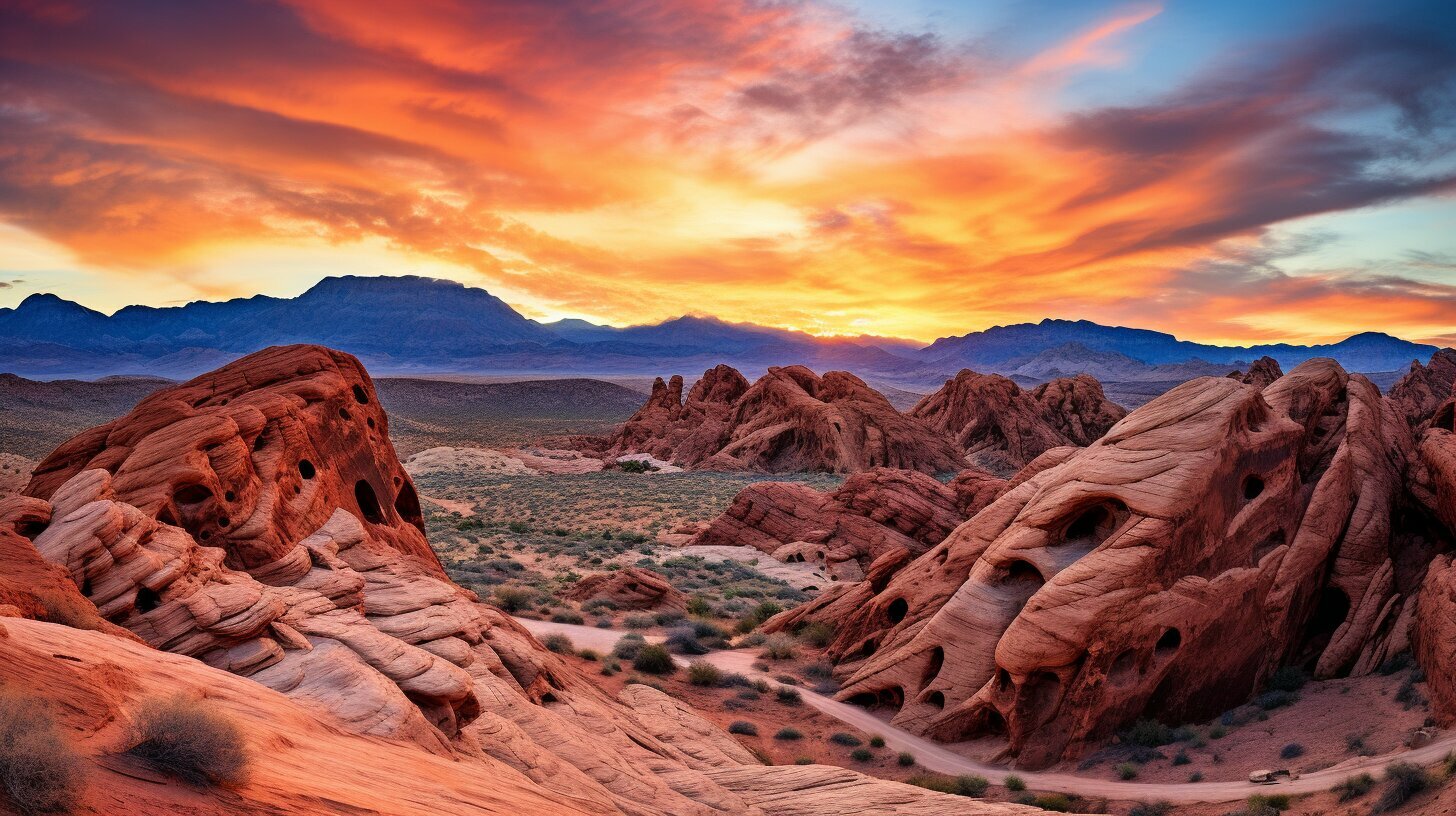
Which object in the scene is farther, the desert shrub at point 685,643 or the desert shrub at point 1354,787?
the desert shrub at point 685,643

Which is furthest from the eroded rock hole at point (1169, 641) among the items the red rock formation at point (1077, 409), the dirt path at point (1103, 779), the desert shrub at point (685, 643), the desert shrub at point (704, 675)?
the red rock formation at point (1077, 409)

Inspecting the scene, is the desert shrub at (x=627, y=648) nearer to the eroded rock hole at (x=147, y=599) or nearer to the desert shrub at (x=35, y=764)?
the eroded rock hole at (x=147, y=599)

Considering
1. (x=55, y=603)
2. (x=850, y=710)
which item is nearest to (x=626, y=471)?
(x=850, y=710)

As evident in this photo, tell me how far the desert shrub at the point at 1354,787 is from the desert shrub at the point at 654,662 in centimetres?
1200

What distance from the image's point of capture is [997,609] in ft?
51.7

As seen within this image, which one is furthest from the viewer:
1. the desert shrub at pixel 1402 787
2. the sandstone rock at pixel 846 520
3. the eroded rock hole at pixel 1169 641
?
the sandstone rock at pixel 846 520

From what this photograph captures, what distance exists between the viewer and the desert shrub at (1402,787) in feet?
31.8

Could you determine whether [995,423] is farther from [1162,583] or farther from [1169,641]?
[1162,583]

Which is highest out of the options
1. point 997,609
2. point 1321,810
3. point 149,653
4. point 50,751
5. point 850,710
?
point 50,751

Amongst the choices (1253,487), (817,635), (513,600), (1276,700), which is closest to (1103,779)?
(1276,700)

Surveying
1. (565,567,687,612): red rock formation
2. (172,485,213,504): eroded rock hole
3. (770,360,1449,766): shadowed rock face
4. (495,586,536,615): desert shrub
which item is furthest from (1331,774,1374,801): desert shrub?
(495,586,536,615): desert shrub

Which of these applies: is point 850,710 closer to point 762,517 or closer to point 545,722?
point 545,722

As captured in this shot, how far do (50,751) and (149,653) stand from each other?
3.23m

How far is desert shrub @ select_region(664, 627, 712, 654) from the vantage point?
794 inches
